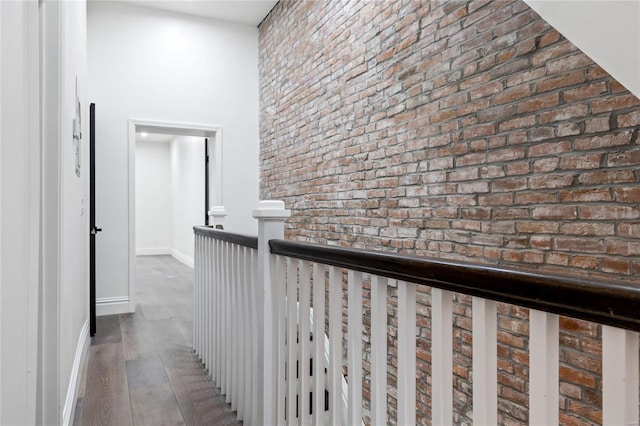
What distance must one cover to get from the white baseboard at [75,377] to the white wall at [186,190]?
440 centimetres

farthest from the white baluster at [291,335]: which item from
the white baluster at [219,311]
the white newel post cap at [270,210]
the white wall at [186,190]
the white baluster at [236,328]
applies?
the white wall at [186,190]

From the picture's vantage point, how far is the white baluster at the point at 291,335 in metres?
1.56

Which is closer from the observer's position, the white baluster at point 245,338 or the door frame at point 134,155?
the white baluster at point 245,338

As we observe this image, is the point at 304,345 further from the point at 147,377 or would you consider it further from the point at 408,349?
the point at 147,377

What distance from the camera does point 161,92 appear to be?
4758mm

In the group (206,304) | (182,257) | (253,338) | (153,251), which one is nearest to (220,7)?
(206,304)

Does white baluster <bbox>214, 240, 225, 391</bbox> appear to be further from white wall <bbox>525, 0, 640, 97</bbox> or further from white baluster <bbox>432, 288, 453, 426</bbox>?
white wall <bbox>525, 0, 640, 97</bbox>

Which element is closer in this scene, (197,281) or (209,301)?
(209,301)

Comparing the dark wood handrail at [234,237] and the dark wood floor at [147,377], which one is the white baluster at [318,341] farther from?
the dark wood floor at [147,377]

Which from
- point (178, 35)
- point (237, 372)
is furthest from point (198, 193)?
point (237, 372)

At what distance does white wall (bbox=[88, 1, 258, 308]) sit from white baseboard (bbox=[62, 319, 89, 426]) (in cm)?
131

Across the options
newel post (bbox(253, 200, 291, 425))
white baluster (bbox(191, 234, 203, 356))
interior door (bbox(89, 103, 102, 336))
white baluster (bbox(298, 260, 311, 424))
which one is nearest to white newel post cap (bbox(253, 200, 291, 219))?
newel post (bbox(253, 200, 291, 425))

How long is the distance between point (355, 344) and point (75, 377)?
1.96 metres

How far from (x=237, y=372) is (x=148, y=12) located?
413 cm
